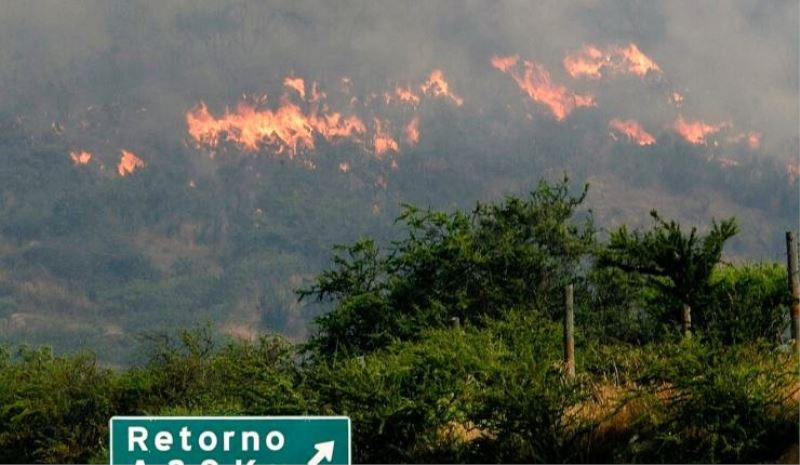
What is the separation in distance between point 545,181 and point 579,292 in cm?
1013

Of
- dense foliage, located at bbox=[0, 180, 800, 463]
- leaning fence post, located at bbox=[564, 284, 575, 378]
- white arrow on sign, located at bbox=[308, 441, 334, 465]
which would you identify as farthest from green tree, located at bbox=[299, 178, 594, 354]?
white arrow on sign, located at bbox=[308, 441, 334, 465]

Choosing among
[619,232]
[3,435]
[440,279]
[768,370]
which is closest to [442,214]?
[440,279]

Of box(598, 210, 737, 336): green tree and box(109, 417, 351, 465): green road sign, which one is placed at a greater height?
box(598, 210, 737, 336): green tree

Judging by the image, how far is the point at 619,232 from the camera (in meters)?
→ 35.5

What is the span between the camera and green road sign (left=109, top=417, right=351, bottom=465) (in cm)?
1164

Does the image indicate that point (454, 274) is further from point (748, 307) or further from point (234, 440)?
point (234, 440)

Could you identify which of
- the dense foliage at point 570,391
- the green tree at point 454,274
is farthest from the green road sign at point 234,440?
the green tree at point 454,274

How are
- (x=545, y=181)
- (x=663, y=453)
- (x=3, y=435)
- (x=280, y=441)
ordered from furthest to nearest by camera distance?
(x=545, y=181), (x=3, y=435), (x=663, y=453), (x=280, y=441)

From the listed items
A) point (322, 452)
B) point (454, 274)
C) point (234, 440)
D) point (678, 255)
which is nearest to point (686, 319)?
point (678, 255)

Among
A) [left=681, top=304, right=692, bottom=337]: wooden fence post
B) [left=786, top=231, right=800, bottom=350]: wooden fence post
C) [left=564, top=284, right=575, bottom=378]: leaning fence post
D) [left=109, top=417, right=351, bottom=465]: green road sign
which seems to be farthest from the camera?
[left=564, top=284, right=575, bottom=378]: leaning fence post

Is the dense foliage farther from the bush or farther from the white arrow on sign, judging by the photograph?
the white arrow on sign

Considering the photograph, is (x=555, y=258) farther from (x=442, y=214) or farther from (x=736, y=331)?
(x=736, y=331)

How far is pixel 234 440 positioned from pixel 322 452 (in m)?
0.77

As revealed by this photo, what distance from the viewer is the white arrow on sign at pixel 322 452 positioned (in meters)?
11.7
